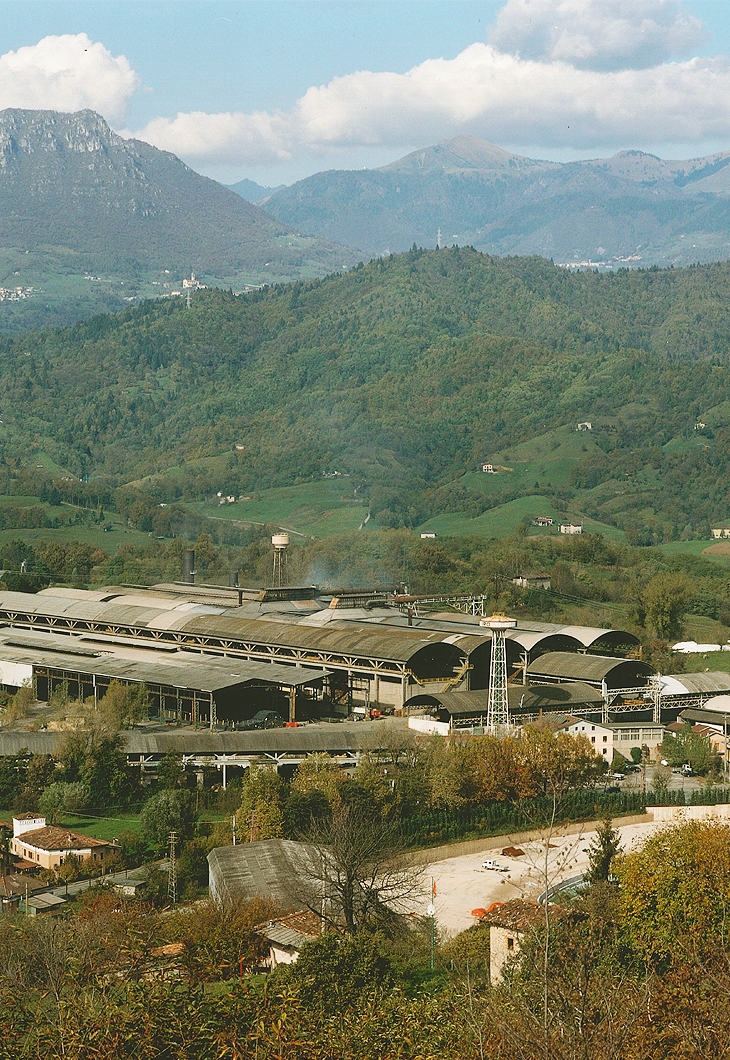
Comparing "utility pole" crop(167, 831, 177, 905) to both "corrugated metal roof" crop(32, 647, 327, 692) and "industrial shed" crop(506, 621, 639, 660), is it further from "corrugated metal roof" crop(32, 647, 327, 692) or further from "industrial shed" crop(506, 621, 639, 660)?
"industrial shed" crop(506, 621, 639, 660)

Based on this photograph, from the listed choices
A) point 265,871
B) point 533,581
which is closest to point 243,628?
point 265,871

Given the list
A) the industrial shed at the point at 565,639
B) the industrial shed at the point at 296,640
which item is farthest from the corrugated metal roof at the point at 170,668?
the industrial shed at the point at 565,639

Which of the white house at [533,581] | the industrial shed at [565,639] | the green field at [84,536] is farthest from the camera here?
the green field at [84,536]

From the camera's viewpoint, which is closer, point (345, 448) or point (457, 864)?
point (457, 864)

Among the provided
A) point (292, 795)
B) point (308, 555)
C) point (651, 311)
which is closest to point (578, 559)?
point (308, 555)

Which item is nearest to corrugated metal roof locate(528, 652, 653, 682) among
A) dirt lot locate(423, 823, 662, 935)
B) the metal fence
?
the metal fence

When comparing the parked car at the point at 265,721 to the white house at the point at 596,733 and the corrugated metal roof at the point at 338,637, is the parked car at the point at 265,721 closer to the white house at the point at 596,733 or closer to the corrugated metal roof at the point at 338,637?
the corrugated metal roof at the point at 338,637

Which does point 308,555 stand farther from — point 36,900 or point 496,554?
point 36,900

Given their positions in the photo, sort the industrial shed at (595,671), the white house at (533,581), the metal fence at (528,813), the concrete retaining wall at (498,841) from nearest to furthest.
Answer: the concrete retaining wall at (498,841), the metal fence at (528,813), the industrial shed at (595,671), the white house at (533,581)
